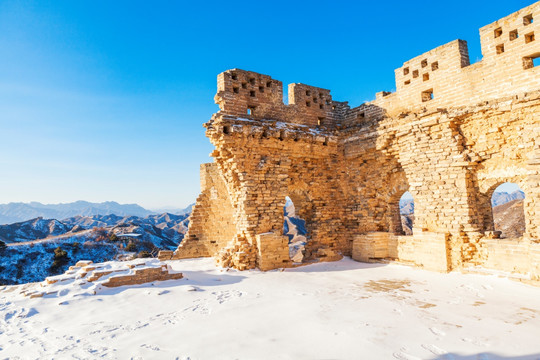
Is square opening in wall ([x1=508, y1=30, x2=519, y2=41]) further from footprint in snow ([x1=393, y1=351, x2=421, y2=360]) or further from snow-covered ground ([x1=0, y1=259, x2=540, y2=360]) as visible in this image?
footprint in snow ([x1=393, y1=351, x2=421, y2=360])

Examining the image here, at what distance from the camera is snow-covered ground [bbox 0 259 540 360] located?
4156 mm

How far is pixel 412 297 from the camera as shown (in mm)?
6449

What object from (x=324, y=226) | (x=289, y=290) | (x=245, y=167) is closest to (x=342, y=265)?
(x=324, y=226)

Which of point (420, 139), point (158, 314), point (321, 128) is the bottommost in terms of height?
point (158, 314)

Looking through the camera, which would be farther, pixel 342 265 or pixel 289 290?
pixel 342 265

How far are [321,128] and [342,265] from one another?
4.96 meters

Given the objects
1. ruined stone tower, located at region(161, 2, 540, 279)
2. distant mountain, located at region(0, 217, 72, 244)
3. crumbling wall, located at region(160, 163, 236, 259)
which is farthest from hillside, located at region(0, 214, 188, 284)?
ruined stone tower, located at region(161, 2, 540, 279)

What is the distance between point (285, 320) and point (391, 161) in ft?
23.1

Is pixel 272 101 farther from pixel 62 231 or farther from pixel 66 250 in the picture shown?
pixel 62 231

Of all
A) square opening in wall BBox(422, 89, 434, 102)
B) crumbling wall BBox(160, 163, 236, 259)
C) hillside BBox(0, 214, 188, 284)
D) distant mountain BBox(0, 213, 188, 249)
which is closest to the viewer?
square opening in wall BBox(422, 89, 434, 102)

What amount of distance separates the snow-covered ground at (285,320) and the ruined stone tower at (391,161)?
60.0 inches

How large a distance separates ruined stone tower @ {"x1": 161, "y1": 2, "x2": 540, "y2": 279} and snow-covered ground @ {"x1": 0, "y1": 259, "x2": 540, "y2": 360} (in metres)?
1.52

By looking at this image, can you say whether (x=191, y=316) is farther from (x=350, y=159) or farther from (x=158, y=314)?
(x=350, y=159)

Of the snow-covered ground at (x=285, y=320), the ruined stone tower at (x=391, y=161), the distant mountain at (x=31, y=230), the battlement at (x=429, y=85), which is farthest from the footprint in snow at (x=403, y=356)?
the distant mountain at (x=31, y=230)
